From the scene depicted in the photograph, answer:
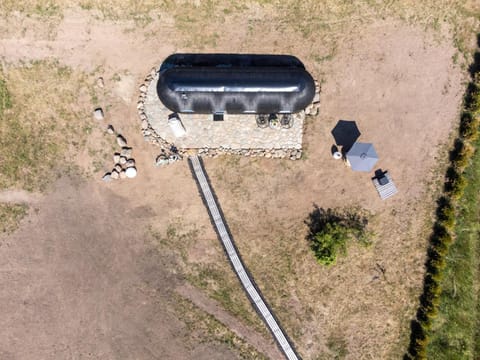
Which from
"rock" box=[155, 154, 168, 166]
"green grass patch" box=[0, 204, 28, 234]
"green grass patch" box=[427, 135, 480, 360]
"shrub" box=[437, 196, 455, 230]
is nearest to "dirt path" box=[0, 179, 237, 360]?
"green grass patch" box=[0, 204, 28, 234]

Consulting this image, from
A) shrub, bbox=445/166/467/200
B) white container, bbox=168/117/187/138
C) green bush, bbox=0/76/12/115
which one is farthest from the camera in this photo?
green bush, bbox=0/76/12/115

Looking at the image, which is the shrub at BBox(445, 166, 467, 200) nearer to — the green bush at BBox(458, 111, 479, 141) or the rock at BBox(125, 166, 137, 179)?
the green bush at BBox(458, 111, 479, 141)

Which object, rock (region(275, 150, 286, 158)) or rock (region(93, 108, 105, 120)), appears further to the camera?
rock (region(275, 150, 286, 158))

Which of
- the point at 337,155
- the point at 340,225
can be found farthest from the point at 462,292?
the point at 337,155

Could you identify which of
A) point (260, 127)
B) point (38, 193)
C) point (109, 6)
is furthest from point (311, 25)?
point (38, 193)

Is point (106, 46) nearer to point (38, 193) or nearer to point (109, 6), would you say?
point (109, 6)
